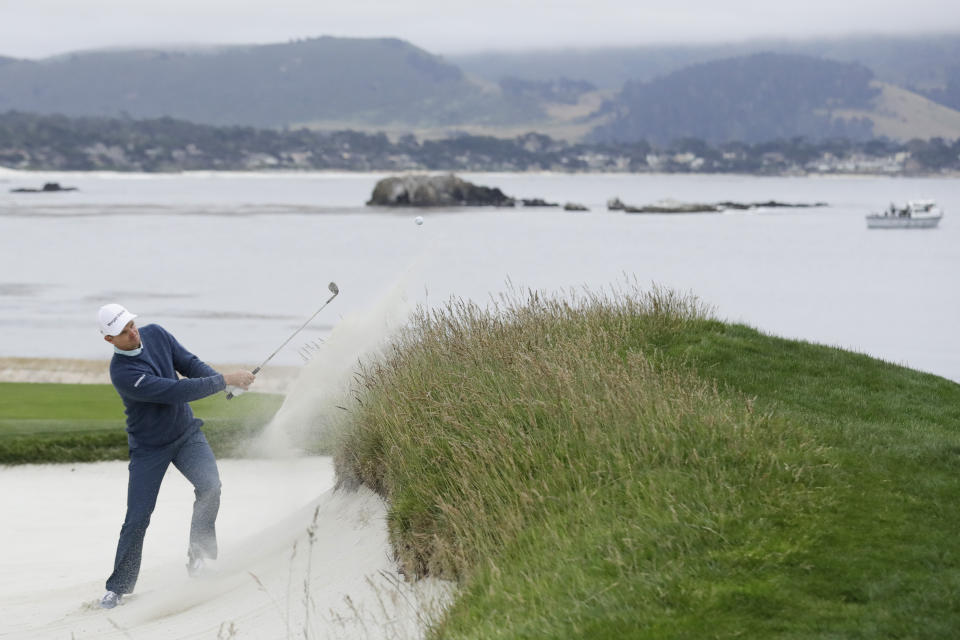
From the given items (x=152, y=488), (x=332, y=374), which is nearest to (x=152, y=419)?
(x=152, y=488)

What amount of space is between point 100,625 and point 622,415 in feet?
16.0

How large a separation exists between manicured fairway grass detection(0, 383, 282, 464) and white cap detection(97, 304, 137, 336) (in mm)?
7585

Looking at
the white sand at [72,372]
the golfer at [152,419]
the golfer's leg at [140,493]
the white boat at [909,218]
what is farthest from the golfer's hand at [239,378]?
the white boat at [909,218]

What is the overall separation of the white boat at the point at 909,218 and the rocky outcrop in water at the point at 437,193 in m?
48.4

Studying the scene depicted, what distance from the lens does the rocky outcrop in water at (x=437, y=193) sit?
483 ft

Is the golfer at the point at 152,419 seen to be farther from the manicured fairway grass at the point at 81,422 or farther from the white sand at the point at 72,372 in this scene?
the white sand at the point at 72,372

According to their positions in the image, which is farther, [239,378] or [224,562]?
[224,562]

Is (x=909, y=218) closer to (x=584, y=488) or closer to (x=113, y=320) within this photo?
(x=584, y=488)

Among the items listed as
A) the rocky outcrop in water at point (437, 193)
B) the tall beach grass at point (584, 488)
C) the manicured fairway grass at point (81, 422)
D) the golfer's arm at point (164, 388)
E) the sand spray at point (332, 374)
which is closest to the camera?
the tall beach grass at point (584, 488)

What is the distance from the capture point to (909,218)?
408ft

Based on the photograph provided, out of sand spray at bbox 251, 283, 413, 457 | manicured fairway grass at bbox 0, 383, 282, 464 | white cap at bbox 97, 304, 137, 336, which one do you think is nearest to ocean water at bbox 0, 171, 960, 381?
sand spray at bbox 251, 283, 413, 457

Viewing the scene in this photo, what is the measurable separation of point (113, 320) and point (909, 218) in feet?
411

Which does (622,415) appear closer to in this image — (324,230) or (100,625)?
(100,625)

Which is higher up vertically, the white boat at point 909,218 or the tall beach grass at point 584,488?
the tall beach grass at point 584,488
